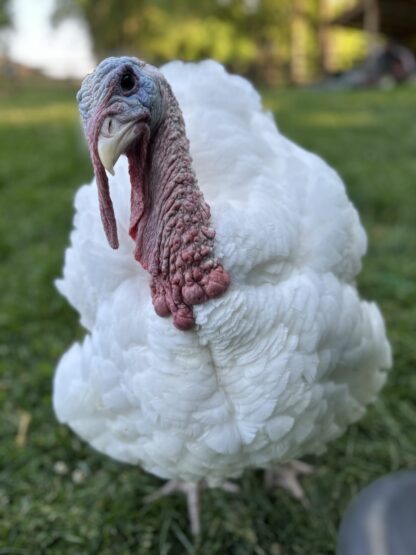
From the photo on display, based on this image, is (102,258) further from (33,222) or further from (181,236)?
(33,222)

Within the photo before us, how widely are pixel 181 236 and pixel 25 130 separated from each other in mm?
6308

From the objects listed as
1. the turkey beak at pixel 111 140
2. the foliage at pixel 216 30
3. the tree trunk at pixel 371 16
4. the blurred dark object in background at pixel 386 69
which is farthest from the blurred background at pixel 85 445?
the foliage at pixel 216 30

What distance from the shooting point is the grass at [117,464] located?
5.56 ft

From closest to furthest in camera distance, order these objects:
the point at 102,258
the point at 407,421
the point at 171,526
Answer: the point at 102,258 → the point at 171,526 → the point at 407,421

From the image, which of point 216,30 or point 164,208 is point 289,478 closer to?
point 164,208

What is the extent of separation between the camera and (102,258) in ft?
4.74

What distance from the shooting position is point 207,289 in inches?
46.5

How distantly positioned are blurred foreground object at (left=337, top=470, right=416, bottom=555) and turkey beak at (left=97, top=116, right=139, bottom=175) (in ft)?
2.62

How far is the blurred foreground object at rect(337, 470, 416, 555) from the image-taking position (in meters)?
1.16

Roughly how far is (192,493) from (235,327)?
2.49 ft

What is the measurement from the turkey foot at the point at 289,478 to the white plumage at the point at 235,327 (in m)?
0.32

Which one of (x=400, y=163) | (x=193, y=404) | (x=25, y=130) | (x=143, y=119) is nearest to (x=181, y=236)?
(x=143, y=119)

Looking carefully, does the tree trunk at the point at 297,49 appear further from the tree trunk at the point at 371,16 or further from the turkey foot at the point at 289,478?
the turkey foot at the point at 289,478

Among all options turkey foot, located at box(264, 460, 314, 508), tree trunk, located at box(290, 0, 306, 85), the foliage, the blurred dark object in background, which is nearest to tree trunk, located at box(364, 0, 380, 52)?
the blurred dark object in background
